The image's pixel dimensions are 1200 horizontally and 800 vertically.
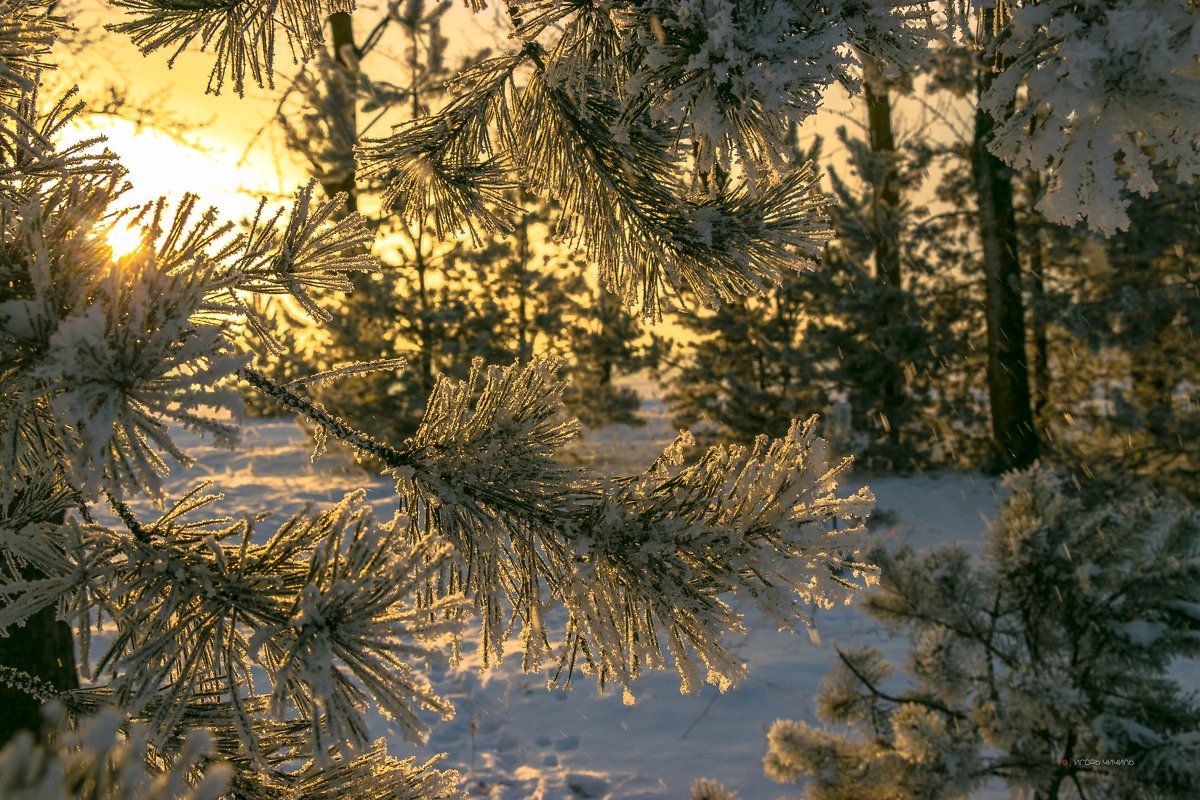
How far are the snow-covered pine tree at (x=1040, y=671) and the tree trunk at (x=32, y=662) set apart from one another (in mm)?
3102

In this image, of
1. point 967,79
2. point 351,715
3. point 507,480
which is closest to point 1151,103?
point 507,480

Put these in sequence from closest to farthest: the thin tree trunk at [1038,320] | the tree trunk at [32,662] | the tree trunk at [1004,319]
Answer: the tree trunk at [32,662], the tree trunk at [1004,319], the thin tree trunk at [1038,320]

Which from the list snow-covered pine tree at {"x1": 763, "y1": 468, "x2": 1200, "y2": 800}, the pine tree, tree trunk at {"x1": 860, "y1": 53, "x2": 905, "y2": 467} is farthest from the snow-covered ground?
tree trunk at {"x1": 860, "y1": 53, "x2": 905, "y2": 467}

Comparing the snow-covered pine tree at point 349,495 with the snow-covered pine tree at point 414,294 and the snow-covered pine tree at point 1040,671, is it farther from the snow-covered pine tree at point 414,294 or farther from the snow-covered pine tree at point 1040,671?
the snow-covered pine tree at point 414,294

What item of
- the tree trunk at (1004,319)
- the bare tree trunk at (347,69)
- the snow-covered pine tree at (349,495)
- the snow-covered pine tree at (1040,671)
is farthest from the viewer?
the tree trunk at (1004,319)

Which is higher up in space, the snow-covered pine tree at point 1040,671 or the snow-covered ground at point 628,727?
the snow-covered pine tree at point 1040,671

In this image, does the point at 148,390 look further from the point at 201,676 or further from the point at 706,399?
the point at 706,399

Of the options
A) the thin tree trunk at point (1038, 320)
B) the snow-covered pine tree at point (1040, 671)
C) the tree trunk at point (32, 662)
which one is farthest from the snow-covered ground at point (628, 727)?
the thin tree trunk at point (1038, 320)

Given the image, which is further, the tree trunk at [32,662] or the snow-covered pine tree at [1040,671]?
the snow-covered pine tree at [1040,671]

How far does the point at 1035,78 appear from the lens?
118 centimetres

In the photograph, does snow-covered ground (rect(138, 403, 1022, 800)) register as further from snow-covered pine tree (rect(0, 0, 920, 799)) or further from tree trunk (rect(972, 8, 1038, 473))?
tree trunk (rect(972, 8, 1038, 473))

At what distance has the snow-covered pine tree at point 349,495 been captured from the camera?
1.04 meters

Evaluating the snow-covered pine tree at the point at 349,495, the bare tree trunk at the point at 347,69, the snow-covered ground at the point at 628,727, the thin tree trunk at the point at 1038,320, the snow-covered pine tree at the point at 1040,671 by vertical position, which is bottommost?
the snow-covered ground at the point at 628,727

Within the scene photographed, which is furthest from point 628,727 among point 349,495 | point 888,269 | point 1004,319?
point 888,269
